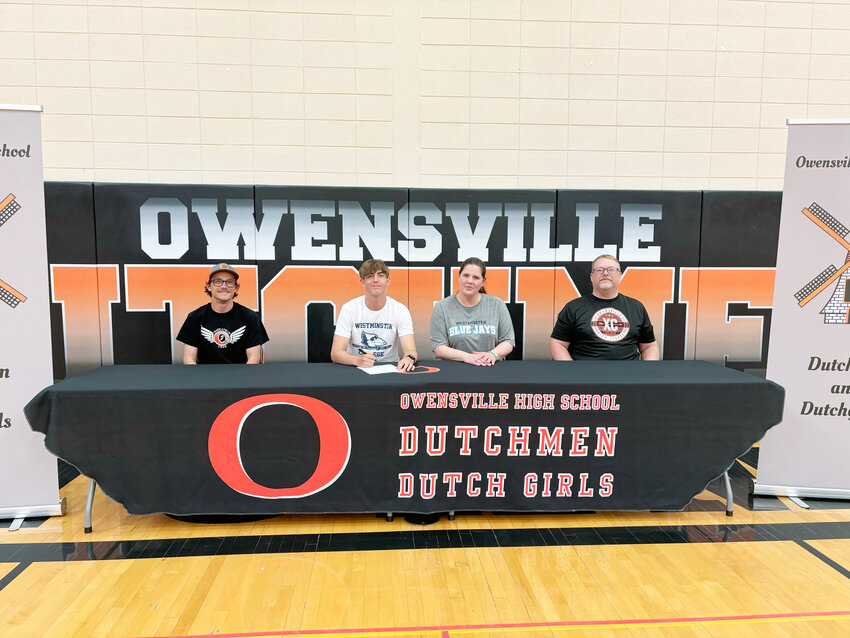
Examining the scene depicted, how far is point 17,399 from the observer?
9.83 ft

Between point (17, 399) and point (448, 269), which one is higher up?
point (448, 269)

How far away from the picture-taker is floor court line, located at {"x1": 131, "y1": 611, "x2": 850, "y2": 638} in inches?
82.0

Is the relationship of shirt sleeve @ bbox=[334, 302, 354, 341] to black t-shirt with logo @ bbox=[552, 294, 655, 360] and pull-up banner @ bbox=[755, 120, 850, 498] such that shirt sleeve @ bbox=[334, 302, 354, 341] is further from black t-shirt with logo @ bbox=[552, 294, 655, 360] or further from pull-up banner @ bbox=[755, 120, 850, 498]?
pull-up banner @ bbox=[755, 120, 850, 498]

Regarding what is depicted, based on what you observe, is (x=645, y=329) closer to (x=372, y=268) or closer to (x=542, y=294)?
(x=542, y=294)

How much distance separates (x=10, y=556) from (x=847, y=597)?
Answer: 155 inches

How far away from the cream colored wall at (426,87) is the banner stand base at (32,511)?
293cm

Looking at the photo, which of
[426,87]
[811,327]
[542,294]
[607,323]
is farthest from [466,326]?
[426,87]

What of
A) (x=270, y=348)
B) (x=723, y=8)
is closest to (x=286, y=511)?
(x=270, y=348)

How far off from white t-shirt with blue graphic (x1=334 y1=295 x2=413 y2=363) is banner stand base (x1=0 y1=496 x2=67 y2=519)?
6.12 ft

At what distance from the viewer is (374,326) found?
11.3 ft

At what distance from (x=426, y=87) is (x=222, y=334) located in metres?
2.93

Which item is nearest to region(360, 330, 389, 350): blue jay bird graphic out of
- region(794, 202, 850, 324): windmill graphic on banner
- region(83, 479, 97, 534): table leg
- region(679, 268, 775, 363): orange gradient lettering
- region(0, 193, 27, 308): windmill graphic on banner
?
region(83, 479, 97, 534): table leg

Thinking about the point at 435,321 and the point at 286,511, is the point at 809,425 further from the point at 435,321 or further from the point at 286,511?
the point at 286,511

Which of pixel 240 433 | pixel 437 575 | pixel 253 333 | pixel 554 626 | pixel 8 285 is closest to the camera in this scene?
pixel 554 626
